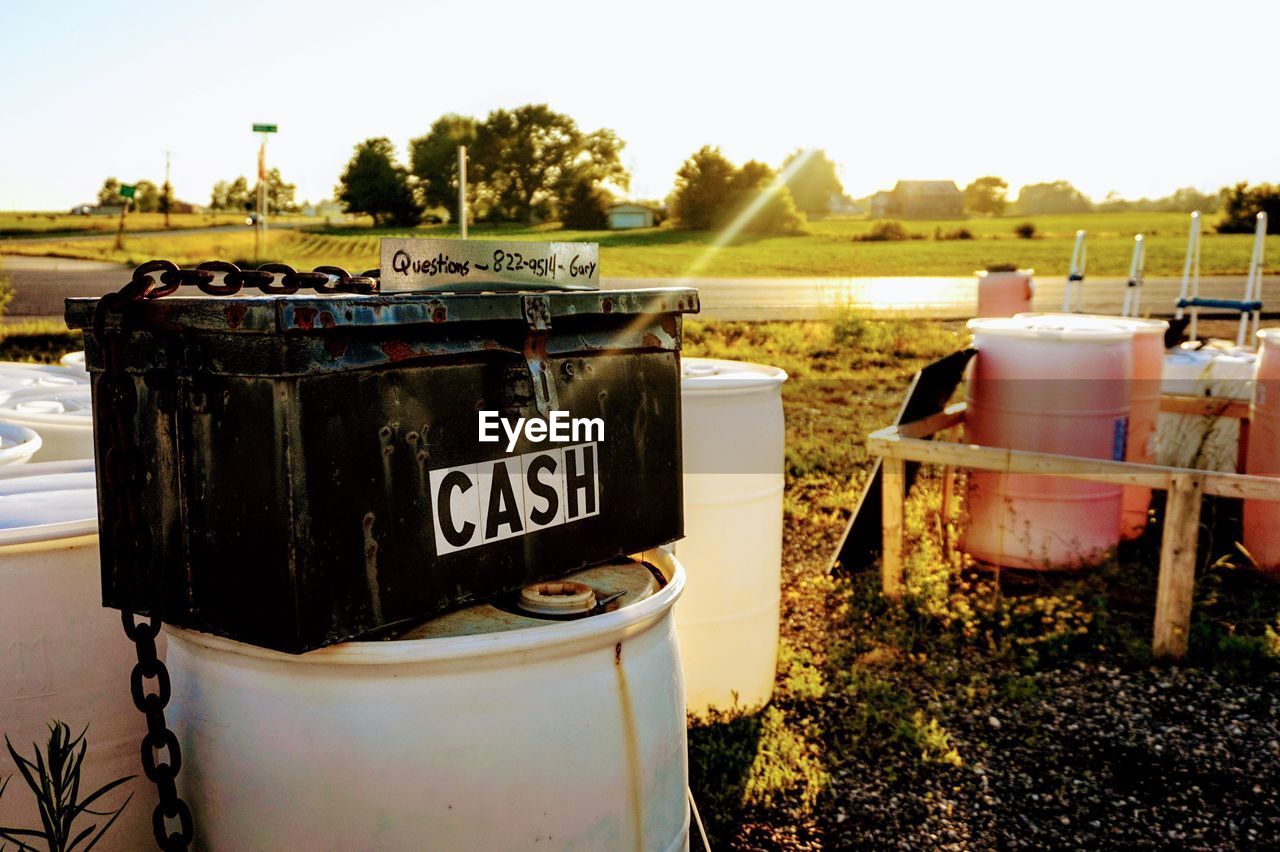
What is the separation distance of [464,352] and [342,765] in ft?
2.27

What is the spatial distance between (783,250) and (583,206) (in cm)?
1400

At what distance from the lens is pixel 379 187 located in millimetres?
41812

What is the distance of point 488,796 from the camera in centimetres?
162

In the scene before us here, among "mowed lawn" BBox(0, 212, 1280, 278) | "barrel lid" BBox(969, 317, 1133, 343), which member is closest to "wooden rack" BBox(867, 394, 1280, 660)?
"barrel lid" BBox(969, 317, 1133, 343)

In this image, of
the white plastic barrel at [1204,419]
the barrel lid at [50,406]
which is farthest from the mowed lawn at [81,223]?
the white plastic barrel at [1204,419]

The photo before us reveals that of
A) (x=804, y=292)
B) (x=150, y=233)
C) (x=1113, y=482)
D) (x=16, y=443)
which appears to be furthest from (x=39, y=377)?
(x=150, y=233)

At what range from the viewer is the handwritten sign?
1.71 metres

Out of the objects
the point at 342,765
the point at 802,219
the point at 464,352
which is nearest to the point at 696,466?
the point at 464,352

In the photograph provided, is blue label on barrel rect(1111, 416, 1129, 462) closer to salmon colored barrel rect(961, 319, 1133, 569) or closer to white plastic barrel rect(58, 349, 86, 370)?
salmon colored barrel rect(961, 319, 1133, 569)

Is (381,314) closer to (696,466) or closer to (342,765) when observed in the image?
(342,765)

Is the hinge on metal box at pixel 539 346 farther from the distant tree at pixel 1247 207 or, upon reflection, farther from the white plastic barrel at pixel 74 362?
the distant tree at pixel 1247 207

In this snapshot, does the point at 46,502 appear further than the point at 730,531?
No

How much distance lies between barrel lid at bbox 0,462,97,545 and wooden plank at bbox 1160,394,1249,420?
5600mm

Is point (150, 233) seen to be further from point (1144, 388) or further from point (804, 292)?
point (1144, 388)
